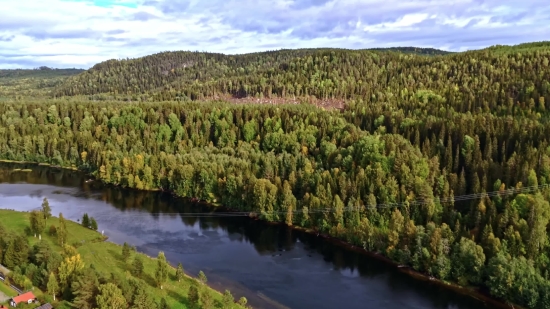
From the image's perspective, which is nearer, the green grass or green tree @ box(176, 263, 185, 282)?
the green grass

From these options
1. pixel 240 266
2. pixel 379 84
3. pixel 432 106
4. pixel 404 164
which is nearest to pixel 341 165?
pixel 404 164

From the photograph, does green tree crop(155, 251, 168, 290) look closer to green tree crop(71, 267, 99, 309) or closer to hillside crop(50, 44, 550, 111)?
green tree crop(71, 267, 99, 309)

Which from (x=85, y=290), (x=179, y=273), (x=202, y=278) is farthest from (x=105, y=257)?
(x=85, y=290)

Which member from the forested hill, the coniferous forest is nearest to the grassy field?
the coniferous forest

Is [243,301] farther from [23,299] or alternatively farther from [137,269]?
[23,299]

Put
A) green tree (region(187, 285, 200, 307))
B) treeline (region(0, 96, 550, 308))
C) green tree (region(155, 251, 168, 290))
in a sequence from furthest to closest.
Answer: treeline (region(0, 96, 550, 308)) < green tree (region(155, 251, 168, 290)) < green tree (region(187, 285, 200, 307))

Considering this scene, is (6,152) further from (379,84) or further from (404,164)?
(379,84)
